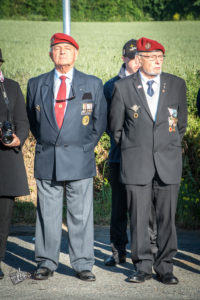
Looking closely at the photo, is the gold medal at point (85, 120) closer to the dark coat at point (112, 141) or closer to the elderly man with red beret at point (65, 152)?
the elderly man with red beret at point (65, 152)

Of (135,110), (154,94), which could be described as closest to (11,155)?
(135,110)

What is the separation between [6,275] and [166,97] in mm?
2240

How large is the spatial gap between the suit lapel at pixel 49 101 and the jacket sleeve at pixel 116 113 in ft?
1.72

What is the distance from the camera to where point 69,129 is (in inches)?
198

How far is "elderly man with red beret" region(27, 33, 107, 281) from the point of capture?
504 cm

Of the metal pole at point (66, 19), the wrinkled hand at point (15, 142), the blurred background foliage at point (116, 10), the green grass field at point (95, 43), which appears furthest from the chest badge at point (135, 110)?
the blurred background foliage at point (116, 10)

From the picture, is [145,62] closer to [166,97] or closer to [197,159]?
[166,97]

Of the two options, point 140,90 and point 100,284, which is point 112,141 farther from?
point 100,284

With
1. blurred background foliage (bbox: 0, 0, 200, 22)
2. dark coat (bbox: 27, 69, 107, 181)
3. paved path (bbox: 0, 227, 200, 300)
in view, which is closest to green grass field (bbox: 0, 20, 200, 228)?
blurred background foliage (bbox: 0, 0, 200, 22)

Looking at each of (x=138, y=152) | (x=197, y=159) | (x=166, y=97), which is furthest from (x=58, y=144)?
(x=197, y=159)

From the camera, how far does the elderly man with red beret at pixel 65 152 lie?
198 inches

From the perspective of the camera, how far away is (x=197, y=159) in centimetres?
765

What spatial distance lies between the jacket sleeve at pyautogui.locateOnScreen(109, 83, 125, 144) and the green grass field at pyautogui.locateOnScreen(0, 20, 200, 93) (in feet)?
13.5

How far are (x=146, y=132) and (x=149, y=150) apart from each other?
17cm
